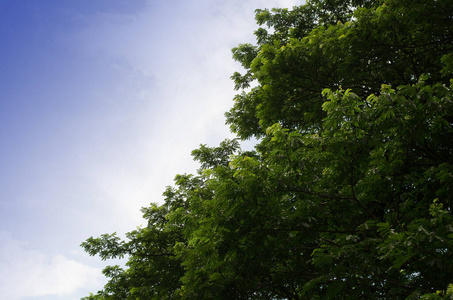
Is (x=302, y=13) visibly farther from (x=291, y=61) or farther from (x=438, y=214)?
(x=438, y=214)

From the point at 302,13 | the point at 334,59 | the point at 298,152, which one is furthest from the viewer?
the point at 302,13

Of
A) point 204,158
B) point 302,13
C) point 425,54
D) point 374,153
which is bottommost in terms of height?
point 374,153

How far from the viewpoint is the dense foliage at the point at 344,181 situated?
195 inches

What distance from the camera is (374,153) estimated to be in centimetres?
596

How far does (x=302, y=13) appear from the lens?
12820 millimetres

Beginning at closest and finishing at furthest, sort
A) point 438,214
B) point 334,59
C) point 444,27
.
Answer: point 438,214 → point 444,27 → point 334,59

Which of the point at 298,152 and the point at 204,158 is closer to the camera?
the point at 298,152

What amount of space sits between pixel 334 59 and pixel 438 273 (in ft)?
18.3

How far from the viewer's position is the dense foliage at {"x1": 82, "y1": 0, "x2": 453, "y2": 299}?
496cm

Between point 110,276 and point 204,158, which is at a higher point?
point 204,158

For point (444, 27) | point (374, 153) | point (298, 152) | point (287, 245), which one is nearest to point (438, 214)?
point (374, 153)

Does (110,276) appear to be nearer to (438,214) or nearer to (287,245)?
(287,245)

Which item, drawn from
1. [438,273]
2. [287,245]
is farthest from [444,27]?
[287,245]

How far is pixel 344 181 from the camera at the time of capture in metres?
6.01
